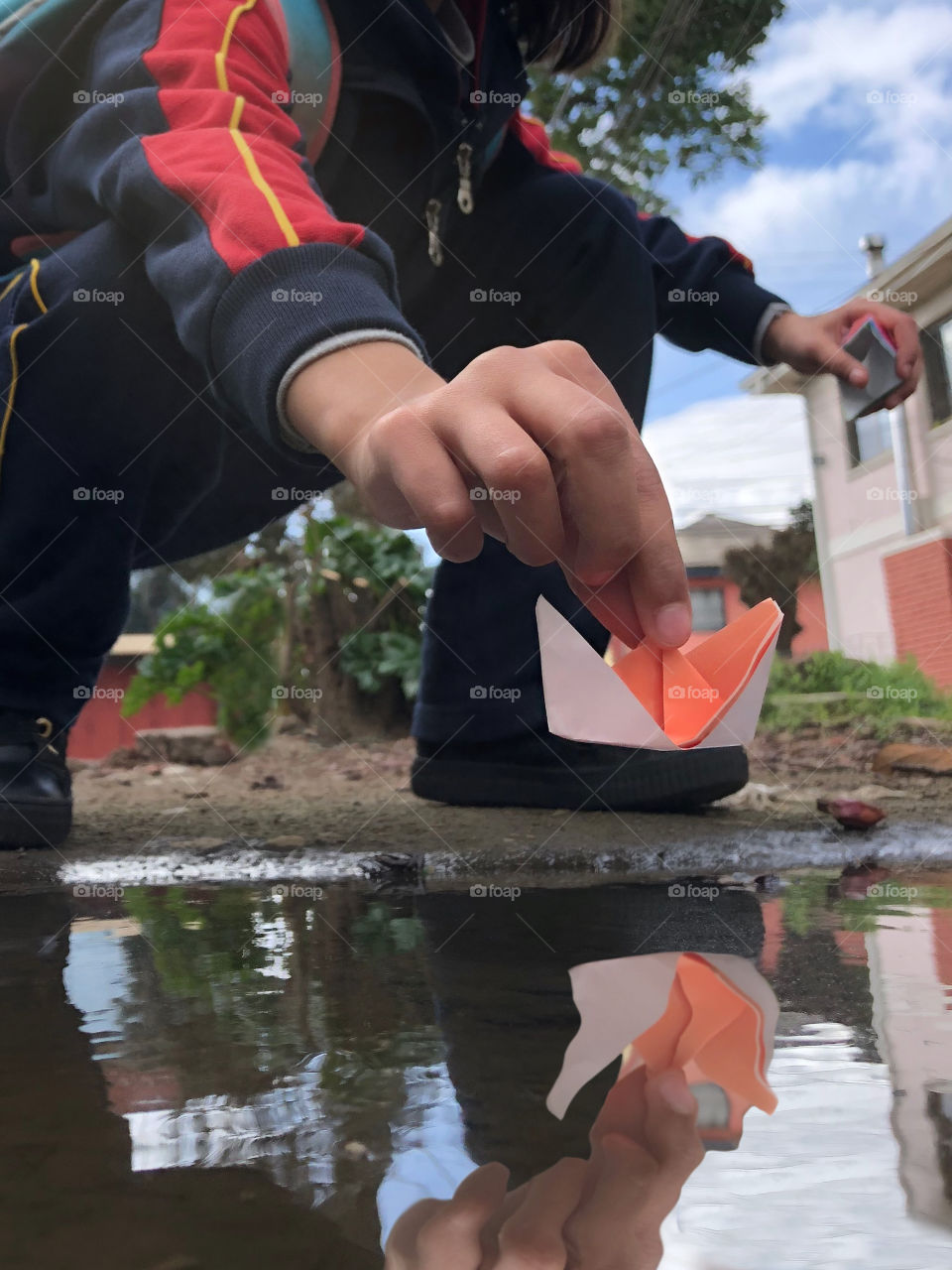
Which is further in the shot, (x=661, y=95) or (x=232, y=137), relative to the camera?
(x=661, y=95)

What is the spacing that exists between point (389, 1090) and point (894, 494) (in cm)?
384

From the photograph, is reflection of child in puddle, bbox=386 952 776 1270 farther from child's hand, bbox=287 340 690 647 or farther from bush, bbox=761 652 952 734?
bush, bbox=761 652 952 734

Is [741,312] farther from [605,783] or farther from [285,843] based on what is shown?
[285,843]

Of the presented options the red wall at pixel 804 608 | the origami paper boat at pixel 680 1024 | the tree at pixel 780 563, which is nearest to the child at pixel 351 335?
the origami paper boat at pixel 680 1024

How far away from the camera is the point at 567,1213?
30 cm

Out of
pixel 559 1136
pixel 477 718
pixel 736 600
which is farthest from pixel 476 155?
pixel 736 600

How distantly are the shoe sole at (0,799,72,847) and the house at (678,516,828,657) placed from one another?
9.05ft

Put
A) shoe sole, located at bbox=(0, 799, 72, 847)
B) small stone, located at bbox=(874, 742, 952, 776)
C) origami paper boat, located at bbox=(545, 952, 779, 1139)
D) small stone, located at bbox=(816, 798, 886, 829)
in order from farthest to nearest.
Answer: small stone, located at bbox=(874, 742, 952, 776), small stone, located at bbox=(816, 798, 886, 829), shoe sole, located at bbox=(0, 799, 72, 847), origami paper boat, located at bbox=(545, 952, 779, 1139)

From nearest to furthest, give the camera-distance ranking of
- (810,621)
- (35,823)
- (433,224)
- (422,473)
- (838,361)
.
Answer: (422,473) → (35,823) → (433,224) → (838,361) → (810,621)

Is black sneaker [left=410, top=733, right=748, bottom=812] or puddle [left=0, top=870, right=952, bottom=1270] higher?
black sneaker [left=410, top=733, right=748, bottom=812]

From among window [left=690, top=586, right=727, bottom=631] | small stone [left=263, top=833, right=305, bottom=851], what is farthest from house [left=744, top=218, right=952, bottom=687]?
small stone [left=263, top=833, right=305, bottom=851]

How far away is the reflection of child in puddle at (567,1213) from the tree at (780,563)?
3.64m

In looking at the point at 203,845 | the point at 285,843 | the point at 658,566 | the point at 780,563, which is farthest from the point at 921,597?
the point at 658,566

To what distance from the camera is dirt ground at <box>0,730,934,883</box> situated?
4.24 ft
